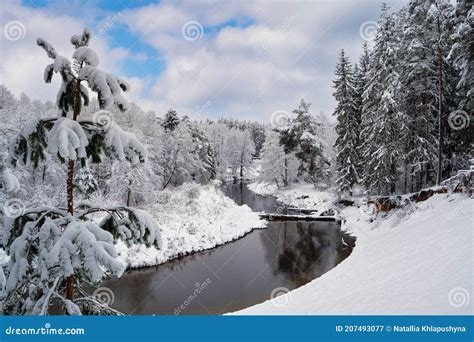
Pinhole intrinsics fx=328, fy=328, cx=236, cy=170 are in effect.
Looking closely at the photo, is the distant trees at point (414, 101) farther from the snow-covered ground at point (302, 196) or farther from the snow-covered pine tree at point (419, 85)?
the snow-covered ground at point (302, 196)

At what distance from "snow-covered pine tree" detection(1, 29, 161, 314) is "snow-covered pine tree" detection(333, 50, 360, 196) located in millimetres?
30706

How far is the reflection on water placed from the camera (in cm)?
1363

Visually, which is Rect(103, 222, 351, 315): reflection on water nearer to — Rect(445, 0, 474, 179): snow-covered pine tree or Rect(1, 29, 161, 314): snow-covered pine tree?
Rect(1, 29, 161, 314): snow-covered pine tree

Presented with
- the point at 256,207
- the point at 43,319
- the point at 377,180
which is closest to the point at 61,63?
the point at 43,319

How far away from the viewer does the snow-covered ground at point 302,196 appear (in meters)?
36.5

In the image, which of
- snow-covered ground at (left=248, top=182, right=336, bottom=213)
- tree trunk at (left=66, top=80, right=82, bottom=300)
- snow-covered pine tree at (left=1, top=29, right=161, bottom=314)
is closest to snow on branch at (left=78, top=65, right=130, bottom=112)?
snow-covered pine tree at (left=1, top=29, right=161, bottom=314)

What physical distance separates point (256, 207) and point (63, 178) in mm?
20674

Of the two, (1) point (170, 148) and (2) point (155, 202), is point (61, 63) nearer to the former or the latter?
(2) point (155, 202)

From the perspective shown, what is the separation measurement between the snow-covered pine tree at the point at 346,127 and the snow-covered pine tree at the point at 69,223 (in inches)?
1209

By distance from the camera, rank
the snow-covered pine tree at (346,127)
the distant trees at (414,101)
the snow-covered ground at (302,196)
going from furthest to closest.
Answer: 1. the snow-covered ground at (302,196)
2. the snow-covered pine tree at (346,127)
3. the distant trees at (414,101)

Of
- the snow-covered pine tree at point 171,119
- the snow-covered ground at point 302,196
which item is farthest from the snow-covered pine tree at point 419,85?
the snow-covered pine tree at point 171,119

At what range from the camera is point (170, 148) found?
3953cm

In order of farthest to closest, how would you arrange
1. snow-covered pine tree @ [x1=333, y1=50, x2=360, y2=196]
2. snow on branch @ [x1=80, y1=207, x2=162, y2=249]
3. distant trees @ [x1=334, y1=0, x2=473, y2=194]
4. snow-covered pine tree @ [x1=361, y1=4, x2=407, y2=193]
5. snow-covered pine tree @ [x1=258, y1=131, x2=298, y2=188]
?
1. snow-covered pine tree @ [x1=258, y1=131, x2=298, y2=188]
2. snow-covered pine tree @ [x1=333, y1=50, x2=360, y2=196]
3. snow-covered pine tree @ [x1=361, y1=4, x2=407, y2=193]
4. distant trees @ [x1=334, y1=0, x2=473, y2=194]
5. snow on branch @ [x1=80, y1=207, x2=162, y2=249]

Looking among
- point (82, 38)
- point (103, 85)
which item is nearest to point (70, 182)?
point (103, 85)
